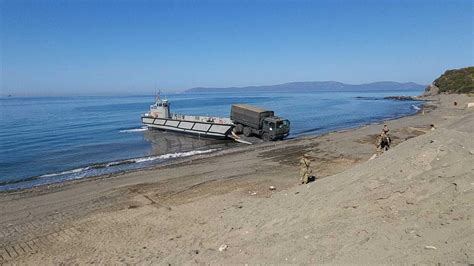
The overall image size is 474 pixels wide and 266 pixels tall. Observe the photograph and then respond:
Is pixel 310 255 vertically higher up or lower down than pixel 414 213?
lower down

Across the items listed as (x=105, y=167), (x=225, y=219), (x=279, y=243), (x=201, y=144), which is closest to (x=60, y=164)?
(x=105, y=167)

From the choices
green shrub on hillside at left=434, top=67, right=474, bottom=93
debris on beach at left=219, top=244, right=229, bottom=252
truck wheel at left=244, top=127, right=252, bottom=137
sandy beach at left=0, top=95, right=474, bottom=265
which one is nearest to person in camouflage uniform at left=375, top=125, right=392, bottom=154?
sandy beach at left=0, top=95, right=474, bottom=265

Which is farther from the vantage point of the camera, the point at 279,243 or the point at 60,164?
the point at 60,164

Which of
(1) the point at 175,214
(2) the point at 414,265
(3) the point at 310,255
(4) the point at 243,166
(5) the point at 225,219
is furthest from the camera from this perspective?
(4) the point at 243,166

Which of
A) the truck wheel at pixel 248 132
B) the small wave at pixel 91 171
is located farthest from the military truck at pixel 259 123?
the small wave at pixel 91 171

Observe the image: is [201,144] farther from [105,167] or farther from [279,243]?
[279,243]

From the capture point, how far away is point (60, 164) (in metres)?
31.0

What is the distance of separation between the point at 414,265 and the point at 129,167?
82.9 ft

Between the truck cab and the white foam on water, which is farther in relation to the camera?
the truck cab

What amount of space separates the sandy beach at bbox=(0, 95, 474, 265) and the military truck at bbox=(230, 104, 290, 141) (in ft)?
53.8

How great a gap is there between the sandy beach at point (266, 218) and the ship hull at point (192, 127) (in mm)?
20111

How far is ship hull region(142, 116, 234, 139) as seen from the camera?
4217cm

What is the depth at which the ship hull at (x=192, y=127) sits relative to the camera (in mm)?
42175

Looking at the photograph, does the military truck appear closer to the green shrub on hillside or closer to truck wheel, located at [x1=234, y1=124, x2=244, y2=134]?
truck wheel, located at [x1=234, y1=124, x2=244, y2=134]
